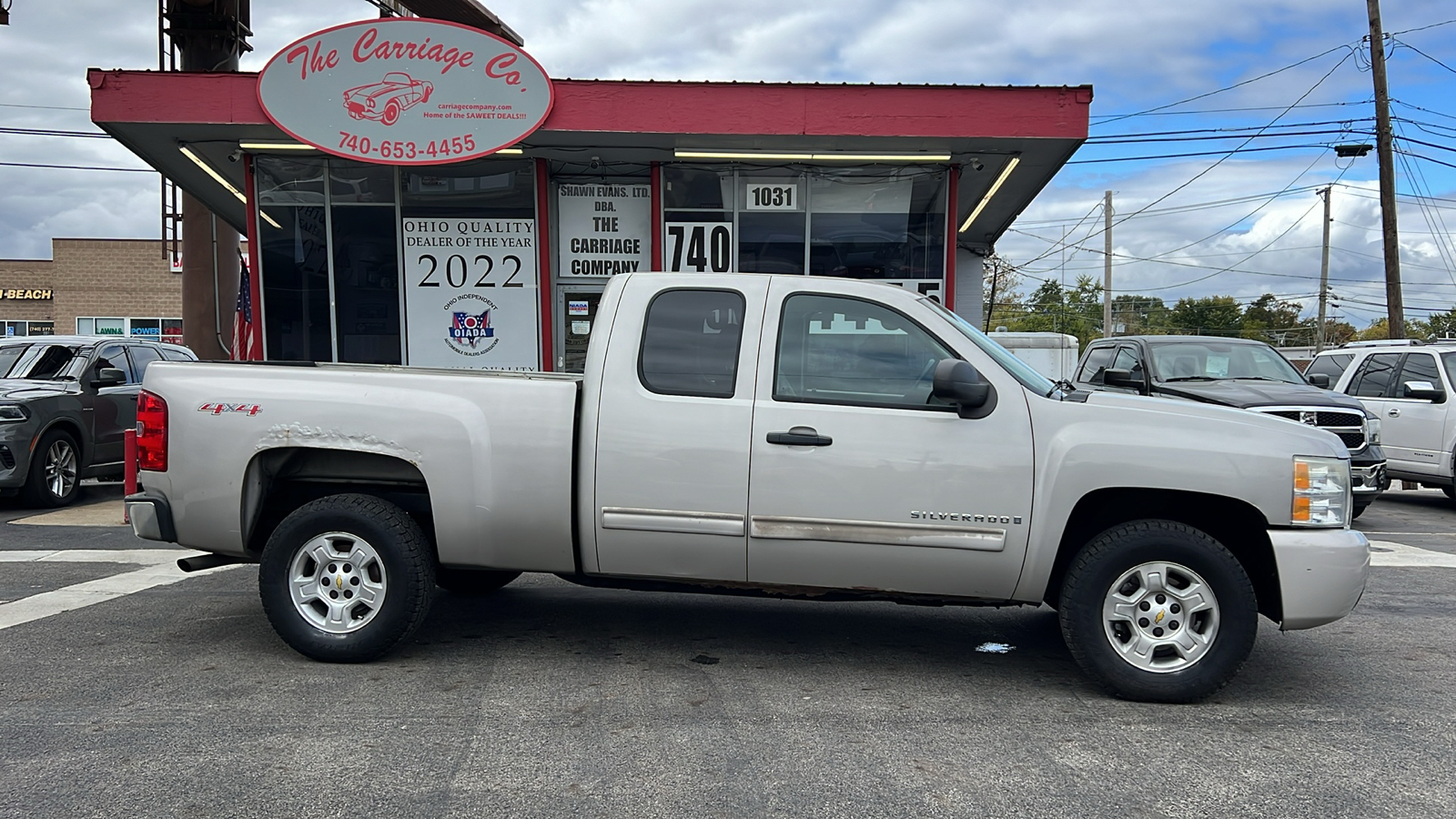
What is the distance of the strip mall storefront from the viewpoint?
37.4 feet

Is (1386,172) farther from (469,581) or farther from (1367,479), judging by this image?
(469,581)

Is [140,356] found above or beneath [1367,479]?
above

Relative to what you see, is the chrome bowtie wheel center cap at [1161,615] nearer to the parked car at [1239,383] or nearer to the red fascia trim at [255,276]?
the parked car at [1239,383]

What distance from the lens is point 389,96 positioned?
38.1 feet

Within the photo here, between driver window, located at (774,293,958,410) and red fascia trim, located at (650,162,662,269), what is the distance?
26.4ft

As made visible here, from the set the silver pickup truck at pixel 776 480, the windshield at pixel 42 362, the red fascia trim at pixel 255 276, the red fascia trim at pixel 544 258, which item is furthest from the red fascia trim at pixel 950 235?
the windshield at pixel 42 362

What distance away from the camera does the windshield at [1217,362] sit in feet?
34.9

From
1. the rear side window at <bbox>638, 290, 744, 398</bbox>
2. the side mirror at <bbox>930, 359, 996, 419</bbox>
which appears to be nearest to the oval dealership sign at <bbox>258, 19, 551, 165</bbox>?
the rear side window at <bbox>638, 290, 744, 398</bbox>

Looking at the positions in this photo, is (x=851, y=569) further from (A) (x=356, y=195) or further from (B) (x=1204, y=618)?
(A) (x=356, y=195)

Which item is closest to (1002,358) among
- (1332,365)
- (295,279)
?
(295,279)

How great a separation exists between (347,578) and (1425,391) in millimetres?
11897

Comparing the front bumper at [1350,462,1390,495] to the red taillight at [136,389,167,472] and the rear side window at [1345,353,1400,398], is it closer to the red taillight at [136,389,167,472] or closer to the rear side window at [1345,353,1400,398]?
the rear side window at [1345,353,1400,398]

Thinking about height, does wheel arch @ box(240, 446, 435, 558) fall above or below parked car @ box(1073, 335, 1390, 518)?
below

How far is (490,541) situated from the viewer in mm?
4965
